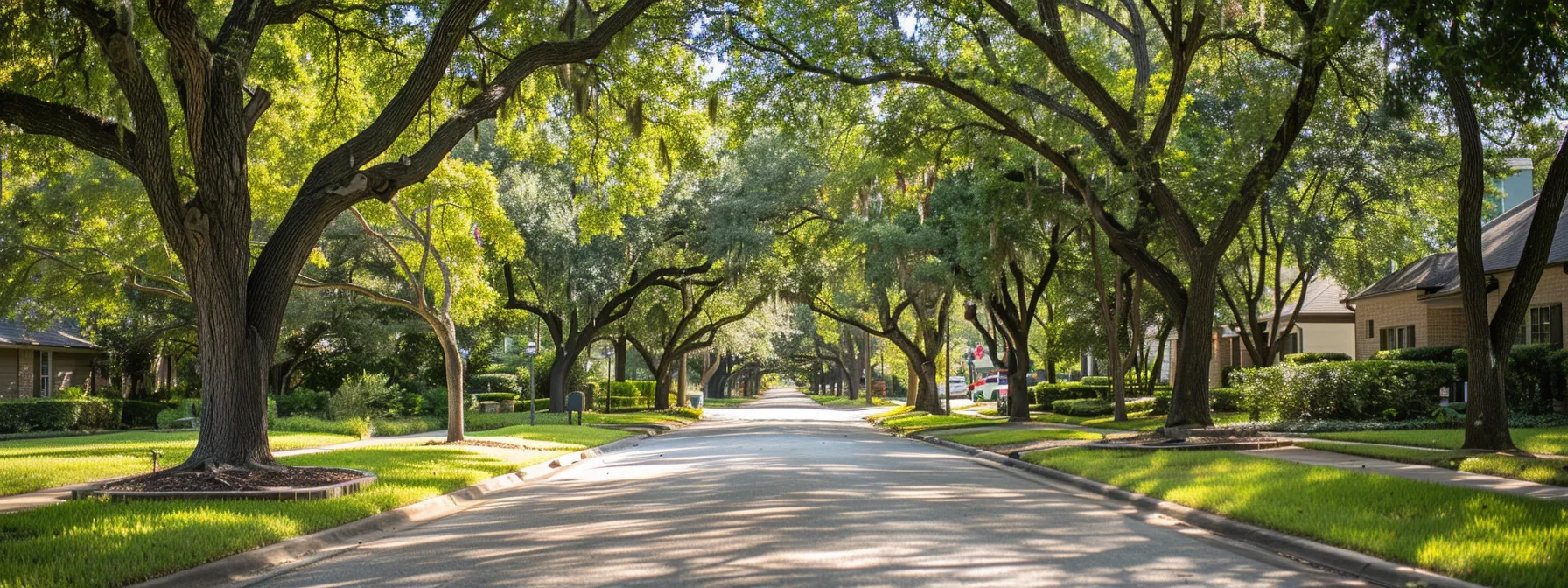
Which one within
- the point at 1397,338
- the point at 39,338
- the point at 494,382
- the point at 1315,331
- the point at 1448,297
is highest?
the point at 1448,297

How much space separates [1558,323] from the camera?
27.8m

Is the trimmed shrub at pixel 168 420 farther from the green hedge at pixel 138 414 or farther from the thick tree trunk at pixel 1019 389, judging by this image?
the thick tree trunk at pixel 1019 389

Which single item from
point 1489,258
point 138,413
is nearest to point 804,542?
point 1489,258

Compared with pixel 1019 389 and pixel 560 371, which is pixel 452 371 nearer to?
pixel 560 371

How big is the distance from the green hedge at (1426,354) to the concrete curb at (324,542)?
24041mm

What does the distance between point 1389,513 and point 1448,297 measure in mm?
23612

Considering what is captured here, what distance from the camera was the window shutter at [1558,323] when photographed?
27672mm

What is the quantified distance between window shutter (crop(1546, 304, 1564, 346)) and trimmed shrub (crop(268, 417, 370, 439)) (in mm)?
28206

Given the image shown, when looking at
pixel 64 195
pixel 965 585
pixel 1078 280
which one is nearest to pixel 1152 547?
pixel 965 585

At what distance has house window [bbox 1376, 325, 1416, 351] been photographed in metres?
34.3

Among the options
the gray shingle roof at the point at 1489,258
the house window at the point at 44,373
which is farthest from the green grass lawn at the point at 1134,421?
the house window at the point at 44,373

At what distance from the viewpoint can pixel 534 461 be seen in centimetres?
2048

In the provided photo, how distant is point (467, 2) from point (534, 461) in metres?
9.12

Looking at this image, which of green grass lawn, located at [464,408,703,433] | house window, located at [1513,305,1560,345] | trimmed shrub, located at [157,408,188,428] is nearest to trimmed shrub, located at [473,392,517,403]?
green grass lawn, located at [464,408,703,433]
